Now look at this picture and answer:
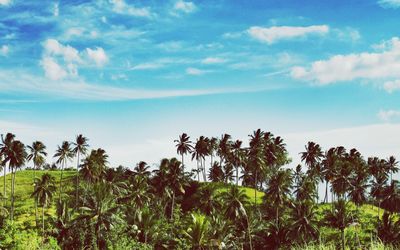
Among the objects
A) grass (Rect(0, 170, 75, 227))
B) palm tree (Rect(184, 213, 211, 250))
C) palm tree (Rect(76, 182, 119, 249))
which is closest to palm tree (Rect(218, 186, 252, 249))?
palm tree (Rect(184, 213, 211, 250))

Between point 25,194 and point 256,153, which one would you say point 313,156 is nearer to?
point 256,153

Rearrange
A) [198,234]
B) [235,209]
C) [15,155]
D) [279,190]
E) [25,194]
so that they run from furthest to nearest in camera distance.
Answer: [25,194] → [15,155] → [279,190] → [235,209] → [198,234]

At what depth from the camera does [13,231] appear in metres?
33.9

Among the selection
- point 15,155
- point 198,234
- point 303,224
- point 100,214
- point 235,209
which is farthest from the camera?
point 15,155

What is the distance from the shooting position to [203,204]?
90938 millimetres

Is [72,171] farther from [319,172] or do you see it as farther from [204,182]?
[319,172]

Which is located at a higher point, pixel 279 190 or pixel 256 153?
pixel 256 153

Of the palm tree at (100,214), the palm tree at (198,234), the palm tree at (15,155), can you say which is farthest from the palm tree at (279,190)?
the palm tree at (15,155)

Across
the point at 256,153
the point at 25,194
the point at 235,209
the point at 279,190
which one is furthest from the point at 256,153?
the point at 25,194

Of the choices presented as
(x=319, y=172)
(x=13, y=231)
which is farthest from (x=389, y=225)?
(x=13, y=231)

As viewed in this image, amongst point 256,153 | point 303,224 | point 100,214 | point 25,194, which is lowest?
point 303,224

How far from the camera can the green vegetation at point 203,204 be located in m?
66.9

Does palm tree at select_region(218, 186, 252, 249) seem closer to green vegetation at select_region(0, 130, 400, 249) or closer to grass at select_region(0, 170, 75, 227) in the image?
green vegetation at select_region(0, 130, 400, 249)

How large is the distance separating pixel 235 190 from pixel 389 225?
1107 inches
